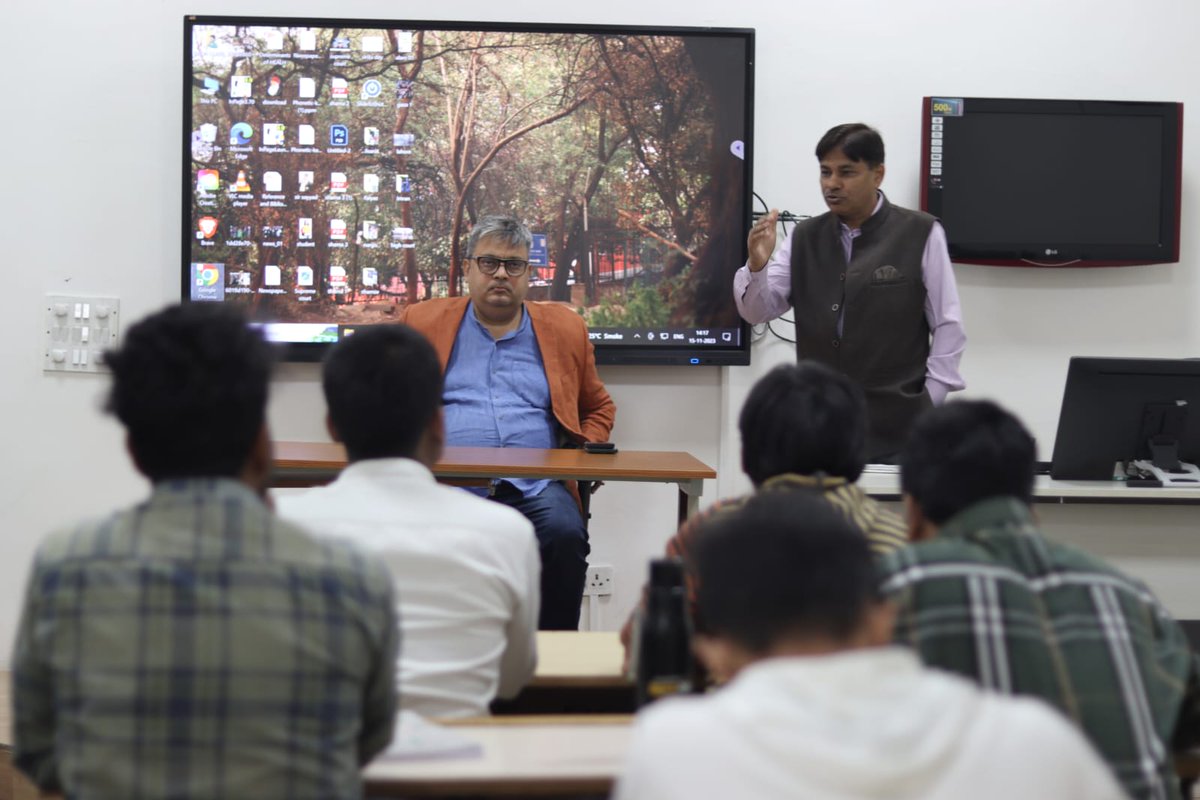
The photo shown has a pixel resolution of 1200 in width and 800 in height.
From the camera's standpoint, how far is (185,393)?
51.9 inches

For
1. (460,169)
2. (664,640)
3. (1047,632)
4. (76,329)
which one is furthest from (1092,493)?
(76,329)

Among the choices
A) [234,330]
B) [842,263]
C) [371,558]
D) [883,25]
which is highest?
[883,25]

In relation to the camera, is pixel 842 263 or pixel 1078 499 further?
pixel 842 263

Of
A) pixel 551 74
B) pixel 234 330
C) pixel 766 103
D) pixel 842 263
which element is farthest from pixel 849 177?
pixel 234 330

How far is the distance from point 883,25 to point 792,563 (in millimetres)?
3919

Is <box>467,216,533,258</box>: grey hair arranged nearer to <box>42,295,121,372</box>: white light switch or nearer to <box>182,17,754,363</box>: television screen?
<box>182,17,754,363</box>: television screen

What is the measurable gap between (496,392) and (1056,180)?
2285mm

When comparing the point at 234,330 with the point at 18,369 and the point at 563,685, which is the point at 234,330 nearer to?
the point at 563,685

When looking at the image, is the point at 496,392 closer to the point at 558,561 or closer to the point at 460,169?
the point at 558,561

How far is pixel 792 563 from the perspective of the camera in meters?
1.11

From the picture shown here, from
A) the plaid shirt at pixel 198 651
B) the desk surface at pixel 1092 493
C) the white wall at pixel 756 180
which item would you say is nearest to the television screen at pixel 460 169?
the white wall at pixel 756 180

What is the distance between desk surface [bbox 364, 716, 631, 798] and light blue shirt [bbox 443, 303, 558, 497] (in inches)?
97.4

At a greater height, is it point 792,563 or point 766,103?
point 766,103

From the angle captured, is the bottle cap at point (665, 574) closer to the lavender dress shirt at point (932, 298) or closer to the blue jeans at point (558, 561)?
the blue jeans at point (558, 561)
